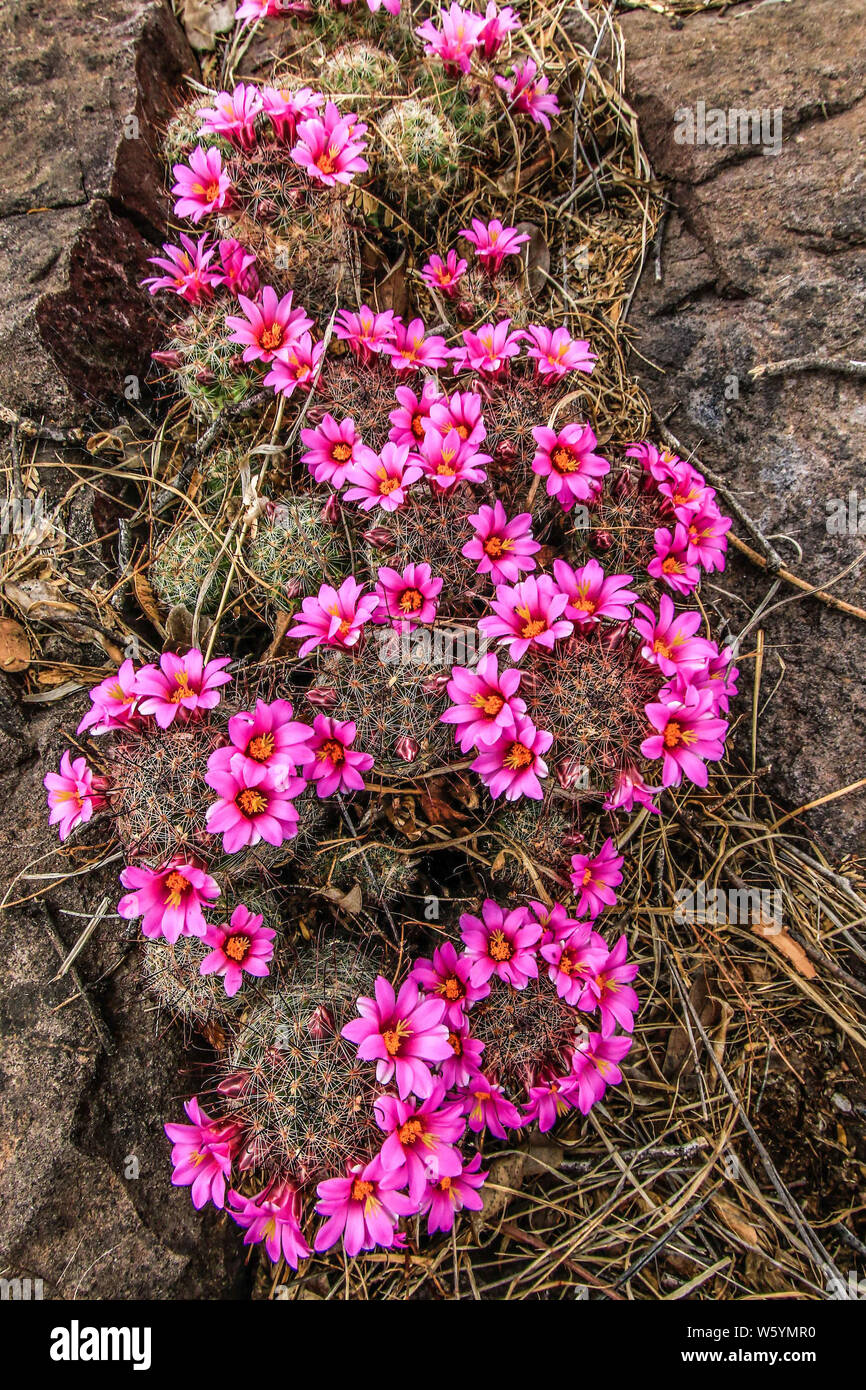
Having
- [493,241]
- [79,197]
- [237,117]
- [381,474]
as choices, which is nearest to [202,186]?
[237,117]

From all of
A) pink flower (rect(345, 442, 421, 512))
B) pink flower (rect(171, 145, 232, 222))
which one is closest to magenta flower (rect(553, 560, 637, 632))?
pink flower (rect(345, 442, 421, 512))

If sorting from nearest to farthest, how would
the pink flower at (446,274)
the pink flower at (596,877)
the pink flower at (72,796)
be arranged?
the pink flower at (72,796), the pink flower at (596,877), the pink flower at (446,274)

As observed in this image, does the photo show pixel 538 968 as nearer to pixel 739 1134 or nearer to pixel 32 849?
pixel 739 1134

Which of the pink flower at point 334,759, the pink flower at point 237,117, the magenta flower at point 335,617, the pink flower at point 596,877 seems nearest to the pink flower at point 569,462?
the magenta flower at point 335,617

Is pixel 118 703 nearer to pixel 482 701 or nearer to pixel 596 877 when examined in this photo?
pixel 482 701

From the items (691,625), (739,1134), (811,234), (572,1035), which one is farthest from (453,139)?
(739,1134)

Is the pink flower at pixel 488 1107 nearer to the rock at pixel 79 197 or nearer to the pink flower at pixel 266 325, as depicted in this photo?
the pink flower at pixel 266 325
